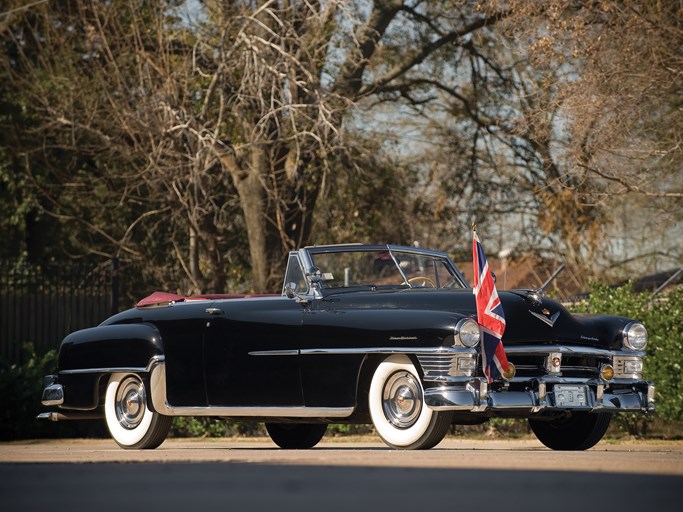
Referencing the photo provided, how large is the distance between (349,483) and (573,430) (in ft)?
15.4

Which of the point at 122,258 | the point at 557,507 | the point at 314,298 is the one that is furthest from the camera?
the point at 122,258

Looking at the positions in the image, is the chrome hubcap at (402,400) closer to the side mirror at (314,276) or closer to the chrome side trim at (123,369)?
the side mirror at (314,276)

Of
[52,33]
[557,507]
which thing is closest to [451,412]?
[557,507]

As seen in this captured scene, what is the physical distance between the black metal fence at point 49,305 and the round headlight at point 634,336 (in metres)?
9.65

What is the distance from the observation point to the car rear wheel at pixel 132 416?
12164 millimetres

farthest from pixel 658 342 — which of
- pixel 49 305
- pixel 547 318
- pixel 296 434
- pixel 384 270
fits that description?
pixel 49 305

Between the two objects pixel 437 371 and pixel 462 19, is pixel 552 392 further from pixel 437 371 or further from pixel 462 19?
pixel 462 19

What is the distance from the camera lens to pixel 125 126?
21.1 meters

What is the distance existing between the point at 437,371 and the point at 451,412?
1.29 feet

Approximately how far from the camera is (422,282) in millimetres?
12062

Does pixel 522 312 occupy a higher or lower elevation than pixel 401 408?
higher

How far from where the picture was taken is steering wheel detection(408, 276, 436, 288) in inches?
471

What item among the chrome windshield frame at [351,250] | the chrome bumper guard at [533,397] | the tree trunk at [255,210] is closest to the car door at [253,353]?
the chrome windshield frame at [351,250]

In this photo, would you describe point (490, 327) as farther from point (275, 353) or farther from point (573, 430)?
point (573, 430)
